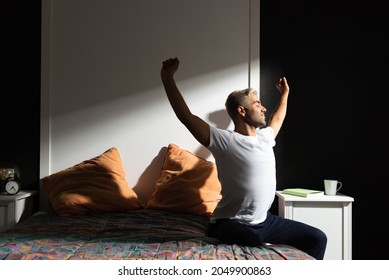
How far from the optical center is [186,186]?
2.77m

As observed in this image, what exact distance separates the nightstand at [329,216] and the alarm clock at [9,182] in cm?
177

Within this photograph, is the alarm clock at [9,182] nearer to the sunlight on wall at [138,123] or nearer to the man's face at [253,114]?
the sunlight on wall at [138,123]

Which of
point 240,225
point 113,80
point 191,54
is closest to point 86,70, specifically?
point 113,80

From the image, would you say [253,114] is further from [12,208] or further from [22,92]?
[22,92]

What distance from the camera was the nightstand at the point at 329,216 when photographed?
8.64 feet

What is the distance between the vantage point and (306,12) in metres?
3.10

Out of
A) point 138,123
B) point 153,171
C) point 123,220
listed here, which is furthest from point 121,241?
point 138,123

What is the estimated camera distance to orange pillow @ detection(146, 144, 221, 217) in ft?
8.87

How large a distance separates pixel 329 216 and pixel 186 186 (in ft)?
2.97

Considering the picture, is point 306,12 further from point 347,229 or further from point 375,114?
point 347,229

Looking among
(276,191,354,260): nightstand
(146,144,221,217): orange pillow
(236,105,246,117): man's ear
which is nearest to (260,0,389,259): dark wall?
(276,191,354,260): nightstand

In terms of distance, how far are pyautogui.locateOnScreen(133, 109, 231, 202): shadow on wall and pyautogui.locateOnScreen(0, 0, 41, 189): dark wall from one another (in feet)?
2.53
